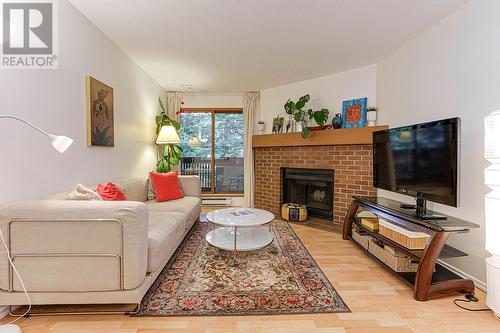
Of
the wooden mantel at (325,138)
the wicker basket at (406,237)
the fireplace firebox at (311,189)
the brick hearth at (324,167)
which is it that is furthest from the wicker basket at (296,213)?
the wicker basket at (406,237)

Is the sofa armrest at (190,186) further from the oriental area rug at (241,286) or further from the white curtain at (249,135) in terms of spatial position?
the white curtain at (249,135)

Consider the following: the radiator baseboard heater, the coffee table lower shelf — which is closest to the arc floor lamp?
the coffee table lower shelf

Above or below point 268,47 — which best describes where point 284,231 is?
below

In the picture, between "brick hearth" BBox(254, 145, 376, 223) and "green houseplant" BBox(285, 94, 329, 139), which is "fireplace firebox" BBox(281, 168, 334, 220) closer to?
"brick hearth" BBox(254, 145, 376, 223)

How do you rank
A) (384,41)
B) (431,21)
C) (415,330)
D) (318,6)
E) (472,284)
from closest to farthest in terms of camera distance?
(415,330)
(472,284)
(318,6)
(431,21)
(384,41)

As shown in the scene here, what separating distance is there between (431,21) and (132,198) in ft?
11.9

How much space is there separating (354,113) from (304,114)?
739 mm

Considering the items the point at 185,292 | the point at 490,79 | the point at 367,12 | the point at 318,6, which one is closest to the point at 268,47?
the point at 318,6

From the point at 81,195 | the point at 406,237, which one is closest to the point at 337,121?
the point at 406,237

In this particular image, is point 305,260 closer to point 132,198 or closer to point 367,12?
point 132,198

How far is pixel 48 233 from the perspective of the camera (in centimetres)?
161

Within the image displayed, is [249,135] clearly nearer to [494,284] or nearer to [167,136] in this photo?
[167,136]

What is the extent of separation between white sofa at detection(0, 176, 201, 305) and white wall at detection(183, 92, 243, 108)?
3904 millimetres

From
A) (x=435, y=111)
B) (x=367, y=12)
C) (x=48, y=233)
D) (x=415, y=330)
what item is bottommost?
(x=415, y=330)
